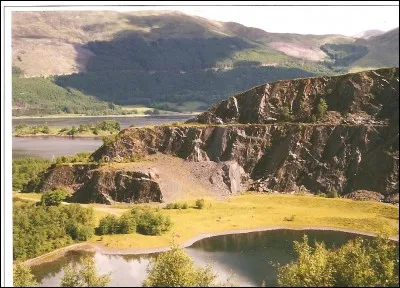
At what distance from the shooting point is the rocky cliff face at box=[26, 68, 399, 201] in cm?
4991

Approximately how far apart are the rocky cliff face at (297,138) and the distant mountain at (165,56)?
79.4 metres

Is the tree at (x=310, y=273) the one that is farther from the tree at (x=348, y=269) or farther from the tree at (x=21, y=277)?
the tree at (x=21, y=277)

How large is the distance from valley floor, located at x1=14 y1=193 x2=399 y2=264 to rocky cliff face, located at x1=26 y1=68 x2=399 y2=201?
4.23 m

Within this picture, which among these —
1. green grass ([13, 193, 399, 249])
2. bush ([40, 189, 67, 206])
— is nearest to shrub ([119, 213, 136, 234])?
green grass ([13, 193, 399, 249])

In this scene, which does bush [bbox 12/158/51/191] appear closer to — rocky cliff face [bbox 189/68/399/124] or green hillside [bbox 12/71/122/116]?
rocky cliff face [bbox 189/68/399/124]

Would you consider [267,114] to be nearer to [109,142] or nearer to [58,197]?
[109,142]

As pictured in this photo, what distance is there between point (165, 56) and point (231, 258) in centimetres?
15997

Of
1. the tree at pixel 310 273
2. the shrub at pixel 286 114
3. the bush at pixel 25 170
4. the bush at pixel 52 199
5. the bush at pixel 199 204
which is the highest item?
the shrub at pixel 286 114

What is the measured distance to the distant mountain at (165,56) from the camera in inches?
5940

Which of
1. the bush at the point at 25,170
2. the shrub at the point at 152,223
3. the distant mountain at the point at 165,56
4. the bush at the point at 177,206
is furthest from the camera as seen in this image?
the distant mountain at the point at 165,56

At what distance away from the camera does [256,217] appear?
41000 millimetres

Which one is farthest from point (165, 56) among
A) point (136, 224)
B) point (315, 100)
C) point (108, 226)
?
point (108, 226)

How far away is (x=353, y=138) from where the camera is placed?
50594mm

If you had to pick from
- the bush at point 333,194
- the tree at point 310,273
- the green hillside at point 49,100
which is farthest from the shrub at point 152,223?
the green hillside at point 49,100
